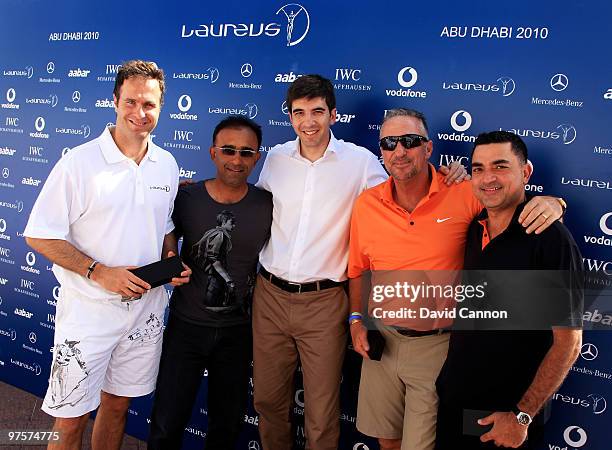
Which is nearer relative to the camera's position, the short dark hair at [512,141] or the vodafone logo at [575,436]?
the short dark hair at [512,141]

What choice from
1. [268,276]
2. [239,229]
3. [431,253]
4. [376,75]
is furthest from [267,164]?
[431,253]

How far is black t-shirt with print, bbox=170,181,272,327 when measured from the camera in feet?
8.57

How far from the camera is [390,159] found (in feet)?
7.57

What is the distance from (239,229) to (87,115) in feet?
6.99

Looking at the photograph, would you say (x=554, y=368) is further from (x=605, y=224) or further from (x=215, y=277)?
(x=215, y=277)

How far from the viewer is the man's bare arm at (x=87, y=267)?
7.59 ft

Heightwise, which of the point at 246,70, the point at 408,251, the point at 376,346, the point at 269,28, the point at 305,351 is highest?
the point at 269,28

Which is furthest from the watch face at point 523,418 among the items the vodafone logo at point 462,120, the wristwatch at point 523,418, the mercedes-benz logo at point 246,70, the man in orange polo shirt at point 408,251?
the mercedes-benz logo at point 246,70

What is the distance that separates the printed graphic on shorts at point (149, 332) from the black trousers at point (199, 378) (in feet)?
0.26

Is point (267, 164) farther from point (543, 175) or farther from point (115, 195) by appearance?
point (543, 175)

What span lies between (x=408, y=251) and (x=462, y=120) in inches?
31.7

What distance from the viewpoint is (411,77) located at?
272cm

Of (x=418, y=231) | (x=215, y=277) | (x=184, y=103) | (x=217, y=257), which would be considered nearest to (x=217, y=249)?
(x=217, y=257)

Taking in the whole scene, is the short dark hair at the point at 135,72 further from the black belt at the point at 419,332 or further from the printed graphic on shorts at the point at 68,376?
the black belt at the point at 419,332
